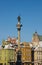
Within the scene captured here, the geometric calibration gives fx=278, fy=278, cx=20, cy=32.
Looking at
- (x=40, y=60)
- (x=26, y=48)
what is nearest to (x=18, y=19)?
(x=26, y=48)

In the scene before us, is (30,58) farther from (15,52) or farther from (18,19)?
(18,19)

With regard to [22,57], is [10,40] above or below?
above

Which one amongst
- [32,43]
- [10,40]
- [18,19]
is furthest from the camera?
[10,40]

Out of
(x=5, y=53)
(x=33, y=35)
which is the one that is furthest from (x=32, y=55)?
(x=33, y=35)

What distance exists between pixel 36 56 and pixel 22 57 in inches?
175

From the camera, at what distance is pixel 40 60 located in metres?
87.5

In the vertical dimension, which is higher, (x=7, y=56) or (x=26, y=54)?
(x=26, y=54)

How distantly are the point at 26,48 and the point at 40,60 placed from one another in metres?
5.90

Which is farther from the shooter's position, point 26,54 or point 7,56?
point 7,56

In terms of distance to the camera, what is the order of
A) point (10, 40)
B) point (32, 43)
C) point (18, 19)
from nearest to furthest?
point (18, 19), point (32, 43), point (10, 40)

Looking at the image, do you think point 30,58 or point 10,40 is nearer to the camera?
point 30,58

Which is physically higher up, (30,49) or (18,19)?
(18,19)

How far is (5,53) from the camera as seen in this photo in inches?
3423

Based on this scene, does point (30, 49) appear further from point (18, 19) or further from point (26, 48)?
point (18, 19)
